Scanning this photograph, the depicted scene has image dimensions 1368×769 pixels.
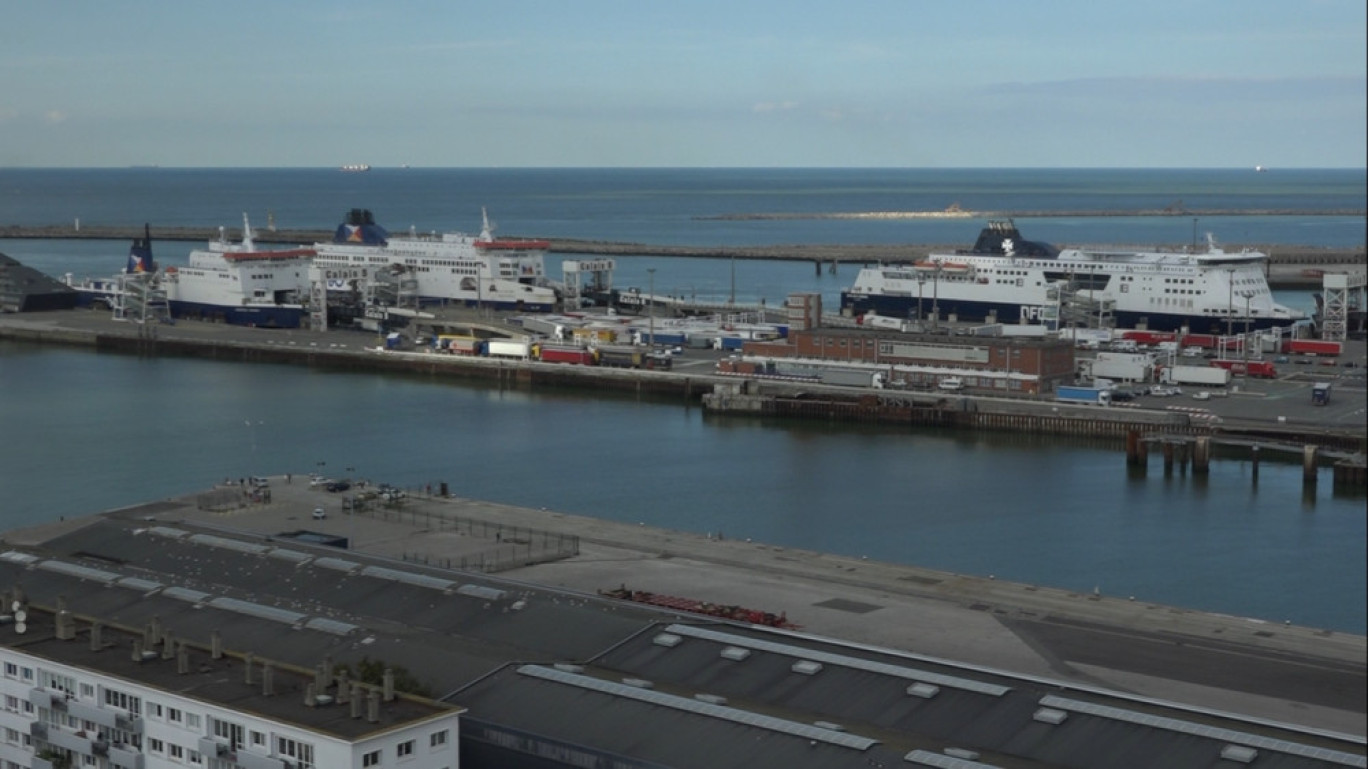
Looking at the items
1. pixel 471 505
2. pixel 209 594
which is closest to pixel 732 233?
pixel 471 505

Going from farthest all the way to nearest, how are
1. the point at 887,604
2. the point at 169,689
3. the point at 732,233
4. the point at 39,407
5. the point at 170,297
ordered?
the point at 732,233
the point at 170,297
the point at 39,407
the point at 887,604
the point at 169,689

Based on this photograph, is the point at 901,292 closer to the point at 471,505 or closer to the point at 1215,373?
the point at 1215,373

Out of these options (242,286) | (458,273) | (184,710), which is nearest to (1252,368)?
(458,273)

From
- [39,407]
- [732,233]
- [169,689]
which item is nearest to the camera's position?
[169,689]

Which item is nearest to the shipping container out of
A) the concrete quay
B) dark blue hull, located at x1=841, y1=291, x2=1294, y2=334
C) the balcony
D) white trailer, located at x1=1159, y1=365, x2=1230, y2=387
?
white trailer, located at x1=1159, y1=365, x2=1230, y2=387

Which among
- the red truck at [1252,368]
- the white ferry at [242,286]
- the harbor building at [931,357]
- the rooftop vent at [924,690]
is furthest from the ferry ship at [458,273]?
the rooftop vent at [924,690]

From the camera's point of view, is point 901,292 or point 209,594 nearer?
point 209,594

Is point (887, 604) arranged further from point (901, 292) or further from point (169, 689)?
point (901, 292)
